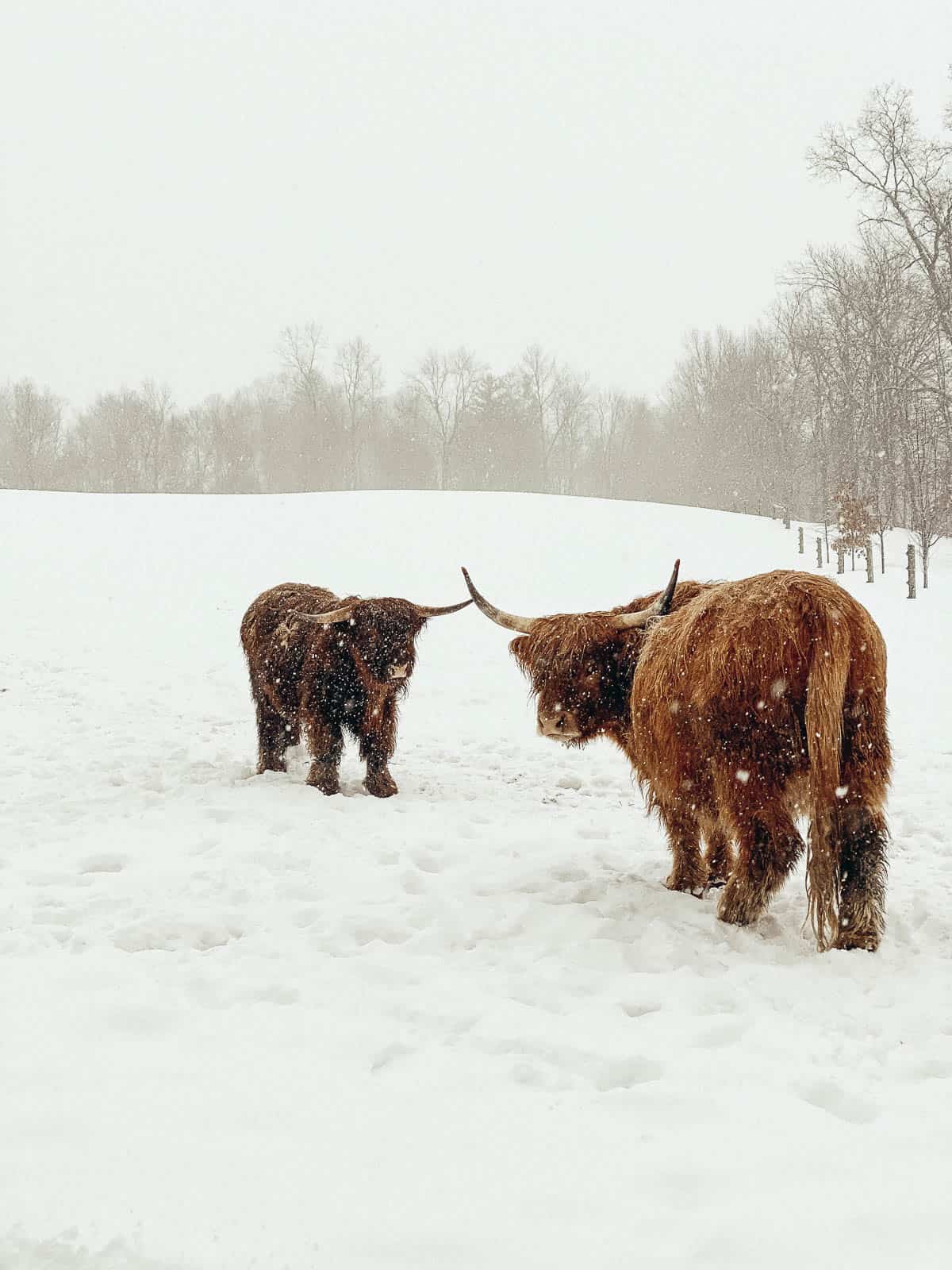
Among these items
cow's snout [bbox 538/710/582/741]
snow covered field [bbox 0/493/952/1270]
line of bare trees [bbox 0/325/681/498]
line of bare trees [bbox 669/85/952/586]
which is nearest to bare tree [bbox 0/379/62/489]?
line of bare trees [bbox 0/325/681/498]

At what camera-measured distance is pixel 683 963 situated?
3113 millimetres

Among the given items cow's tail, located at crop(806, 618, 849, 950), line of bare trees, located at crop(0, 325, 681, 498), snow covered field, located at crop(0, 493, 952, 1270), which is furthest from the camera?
line of bare trees, located at crop(0, 325, 681, 498)

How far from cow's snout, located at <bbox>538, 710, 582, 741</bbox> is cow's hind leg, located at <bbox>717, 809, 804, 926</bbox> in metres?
1.00

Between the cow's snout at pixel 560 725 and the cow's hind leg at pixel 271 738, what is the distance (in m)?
2.84

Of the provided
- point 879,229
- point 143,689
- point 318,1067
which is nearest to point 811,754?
point 318,1067

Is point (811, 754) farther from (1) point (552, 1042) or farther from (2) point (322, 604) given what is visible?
(2) point (322, 604)

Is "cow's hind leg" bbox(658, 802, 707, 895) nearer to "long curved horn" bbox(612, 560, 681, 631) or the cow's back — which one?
the cow's back

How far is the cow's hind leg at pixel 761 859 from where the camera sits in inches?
132

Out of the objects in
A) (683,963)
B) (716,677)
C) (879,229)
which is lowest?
(683,963)

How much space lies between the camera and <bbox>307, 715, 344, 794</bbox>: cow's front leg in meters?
5.72

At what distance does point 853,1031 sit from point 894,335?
27.4 m

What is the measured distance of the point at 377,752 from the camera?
18.8 ft

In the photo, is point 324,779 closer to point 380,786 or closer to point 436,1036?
point 380,786

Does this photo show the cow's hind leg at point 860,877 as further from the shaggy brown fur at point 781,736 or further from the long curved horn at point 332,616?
the long curved horn at point 332,616
